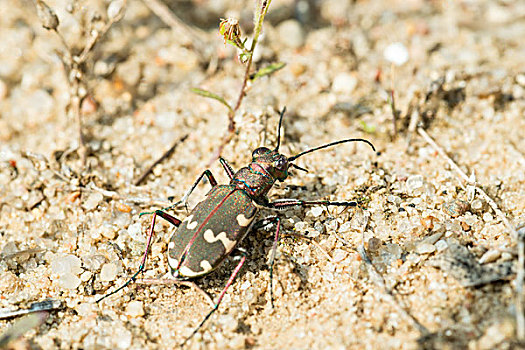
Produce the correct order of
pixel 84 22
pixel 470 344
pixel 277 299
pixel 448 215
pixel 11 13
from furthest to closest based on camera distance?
1. pixel 11 13
2. pixel 84 22
3. pixel 448 215
4. pixel 277 299
5. pixel 470 344

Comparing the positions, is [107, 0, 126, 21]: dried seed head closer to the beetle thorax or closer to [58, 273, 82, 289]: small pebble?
the beetle thorax

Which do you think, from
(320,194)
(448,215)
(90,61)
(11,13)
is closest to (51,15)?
(90,61)

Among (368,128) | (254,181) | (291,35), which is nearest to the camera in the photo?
(254,181)

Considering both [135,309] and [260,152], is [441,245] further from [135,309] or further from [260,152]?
[135,309]

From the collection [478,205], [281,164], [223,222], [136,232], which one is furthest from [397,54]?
[136,232]

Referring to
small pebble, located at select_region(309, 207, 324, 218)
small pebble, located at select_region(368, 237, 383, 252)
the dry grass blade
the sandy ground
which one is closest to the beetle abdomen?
the sandy ground

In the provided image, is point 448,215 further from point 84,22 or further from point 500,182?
point 84,22

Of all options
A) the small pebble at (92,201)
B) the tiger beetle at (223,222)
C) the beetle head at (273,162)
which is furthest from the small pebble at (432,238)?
the small pebble at (92,201)
